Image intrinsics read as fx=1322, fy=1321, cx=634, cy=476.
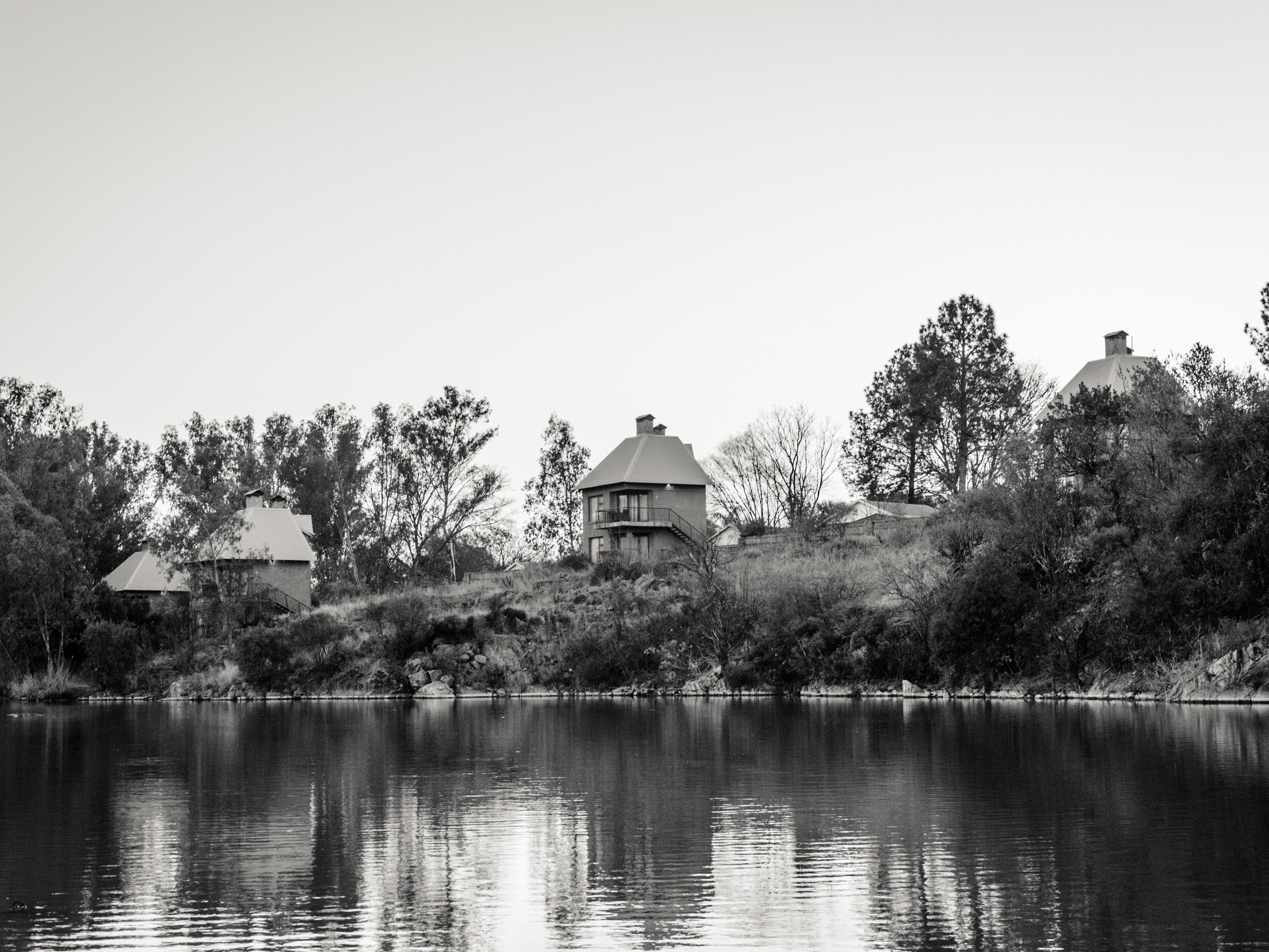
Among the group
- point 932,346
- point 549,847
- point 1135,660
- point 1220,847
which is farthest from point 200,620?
point 1220,847

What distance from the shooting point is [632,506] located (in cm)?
9088

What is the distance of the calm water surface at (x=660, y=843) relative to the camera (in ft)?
46.3

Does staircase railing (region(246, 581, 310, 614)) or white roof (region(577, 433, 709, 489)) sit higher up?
white roof (region(577, 433, 709, 489))

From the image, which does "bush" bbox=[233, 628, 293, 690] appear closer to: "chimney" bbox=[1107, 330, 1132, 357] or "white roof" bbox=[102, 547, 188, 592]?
"white roof" bbox=[102, 547, 188, 592]

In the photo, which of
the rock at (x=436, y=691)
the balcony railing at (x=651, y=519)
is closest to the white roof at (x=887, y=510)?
the balcony railing at (x=651, y=519)

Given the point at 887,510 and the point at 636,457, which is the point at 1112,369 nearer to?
the point at 887,510

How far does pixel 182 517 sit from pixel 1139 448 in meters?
56.2

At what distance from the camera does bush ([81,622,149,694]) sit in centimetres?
7700

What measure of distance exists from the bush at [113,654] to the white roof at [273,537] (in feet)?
29.0

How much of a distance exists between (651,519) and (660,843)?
70.6m

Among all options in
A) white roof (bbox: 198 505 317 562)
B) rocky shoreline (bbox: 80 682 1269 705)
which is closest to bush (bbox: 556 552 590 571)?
rocky shoreline (bbox: 80 682 1269 705)

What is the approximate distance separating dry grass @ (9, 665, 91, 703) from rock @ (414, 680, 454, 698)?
20.4m

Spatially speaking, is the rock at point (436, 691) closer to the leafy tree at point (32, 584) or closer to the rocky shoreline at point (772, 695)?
the rocky shoreline at point (772, 695)

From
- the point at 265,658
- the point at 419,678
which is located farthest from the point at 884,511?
the point at 265,658
